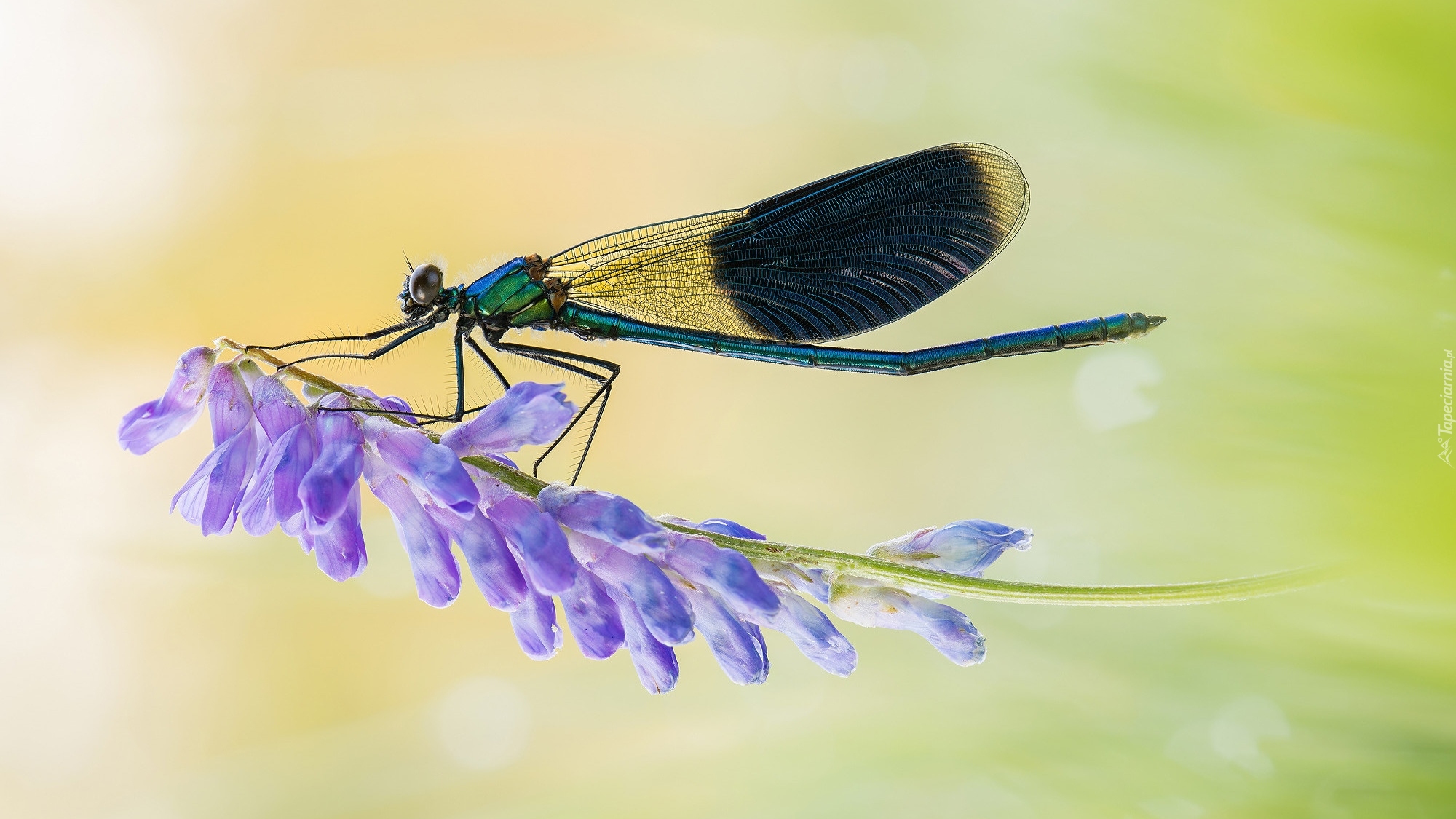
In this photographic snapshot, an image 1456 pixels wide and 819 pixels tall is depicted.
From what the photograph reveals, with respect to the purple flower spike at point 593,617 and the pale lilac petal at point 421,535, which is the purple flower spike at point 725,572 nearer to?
the purple flower spike at point 593,617

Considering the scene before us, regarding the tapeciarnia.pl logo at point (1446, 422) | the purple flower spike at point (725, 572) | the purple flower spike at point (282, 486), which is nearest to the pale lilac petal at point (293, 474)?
the purple flower spike at point (282, 486)

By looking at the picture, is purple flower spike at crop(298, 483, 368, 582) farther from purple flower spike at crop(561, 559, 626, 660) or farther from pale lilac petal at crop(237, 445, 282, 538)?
purple flower spike at crop(561, 559, 626, 660)

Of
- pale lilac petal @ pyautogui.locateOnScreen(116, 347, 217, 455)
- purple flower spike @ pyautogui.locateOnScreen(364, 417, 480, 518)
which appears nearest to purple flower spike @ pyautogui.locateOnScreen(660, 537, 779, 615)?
purple flower spike @ pyautogui.locateOnScreen(364, 417, 480, 518)

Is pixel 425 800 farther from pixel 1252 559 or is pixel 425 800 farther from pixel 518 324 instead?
pixel 1252 559

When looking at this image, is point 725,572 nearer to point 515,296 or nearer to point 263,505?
point 263,505

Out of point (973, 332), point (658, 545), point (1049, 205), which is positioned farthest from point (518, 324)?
point (973, 332)

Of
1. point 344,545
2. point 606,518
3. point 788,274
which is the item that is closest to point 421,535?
point 344,545

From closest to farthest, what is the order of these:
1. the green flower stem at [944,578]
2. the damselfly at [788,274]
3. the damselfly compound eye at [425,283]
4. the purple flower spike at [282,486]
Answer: the green flower stem at [944,578], the purple flower spike at [282,486], the damselfly compound eye at [425,283], the damselfly at [788,274]
